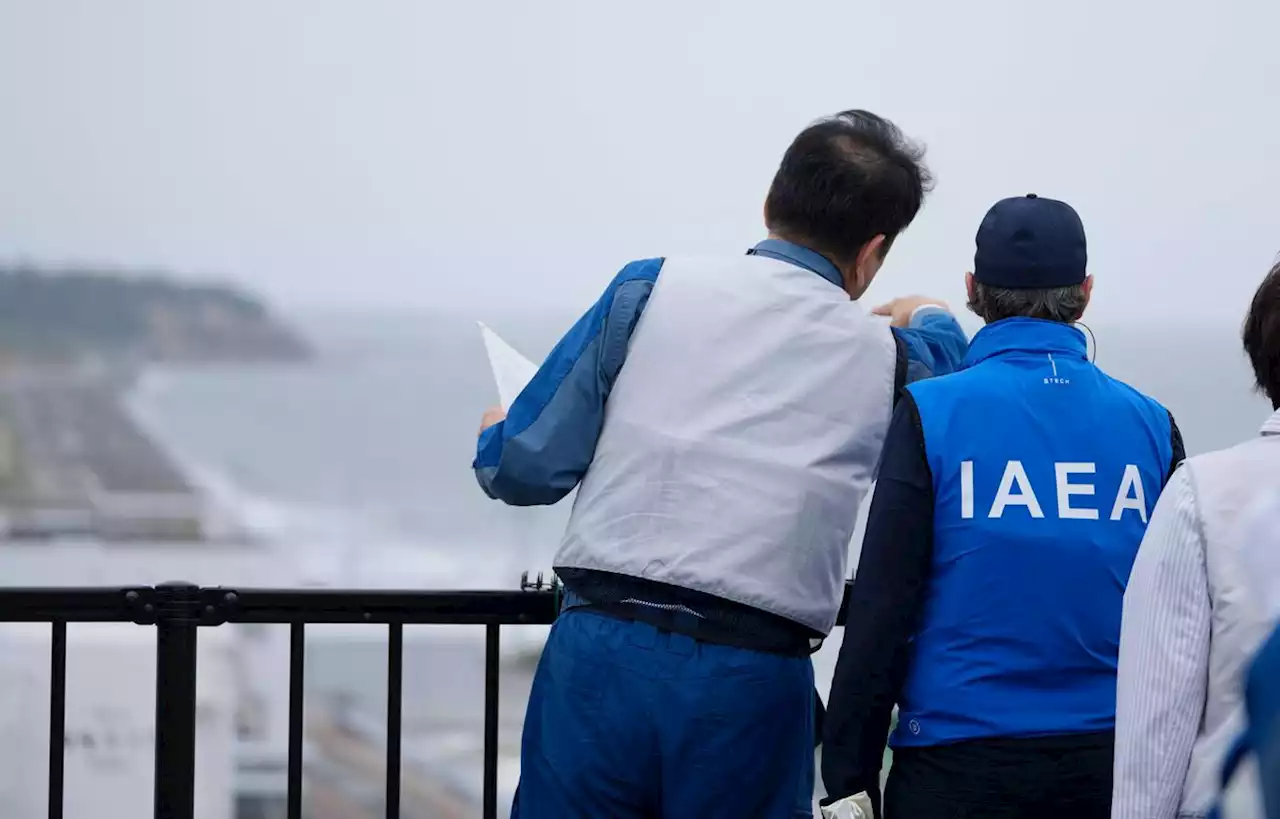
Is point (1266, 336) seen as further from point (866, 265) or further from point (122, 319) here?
point (122, 319)

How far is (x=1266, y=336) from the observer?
960 mm

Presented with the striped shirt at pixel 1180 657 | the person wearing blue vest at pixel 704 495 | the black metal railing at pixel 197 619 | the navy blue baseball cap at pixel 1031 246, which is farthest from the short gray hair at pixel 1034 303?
the black metal railing at pixel 197 619

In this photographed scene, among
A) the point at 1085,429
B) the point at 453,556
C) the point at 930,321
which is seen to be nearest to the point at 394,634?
the point at 930,321

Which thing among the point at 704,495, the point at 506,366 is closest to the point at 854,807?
the point at 704,495

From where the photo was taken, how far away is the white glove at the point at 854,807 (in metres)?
1.09

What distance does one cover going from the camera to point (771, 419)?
1.18m

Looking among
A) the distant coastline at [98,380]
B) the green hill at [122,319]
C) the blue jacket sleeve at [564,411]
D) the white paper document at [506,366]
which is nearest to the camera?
the blue jacket sleeve at [564,411]

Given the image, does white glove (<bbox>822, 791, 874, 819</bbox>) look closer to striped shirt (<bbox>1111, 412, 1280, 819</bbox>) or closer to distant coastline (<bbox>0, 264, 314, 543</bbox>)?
striped shirt (<bbox>1111, 412, 1280, 819</bbox>)

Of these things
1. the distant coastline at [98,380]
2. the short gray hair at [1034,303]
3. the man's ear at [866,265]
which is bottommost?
the distant coastline at [98,380]

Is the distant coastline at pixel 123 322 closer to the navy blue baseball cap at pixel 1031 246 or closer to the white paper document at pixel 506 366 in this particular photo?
the white paper document at pixel 506 366

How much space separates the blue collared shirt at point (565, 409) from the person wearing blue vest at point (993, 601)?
0.86ft

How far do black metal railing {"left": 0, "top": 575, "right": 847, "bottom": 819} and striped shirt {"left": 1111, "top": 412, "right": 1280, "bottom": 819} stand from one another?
0.70 meters

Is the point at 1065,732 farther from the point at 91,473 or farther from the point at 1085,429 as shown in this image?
the point at 91,473

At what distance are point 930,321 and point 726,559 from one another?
1.11 ft
